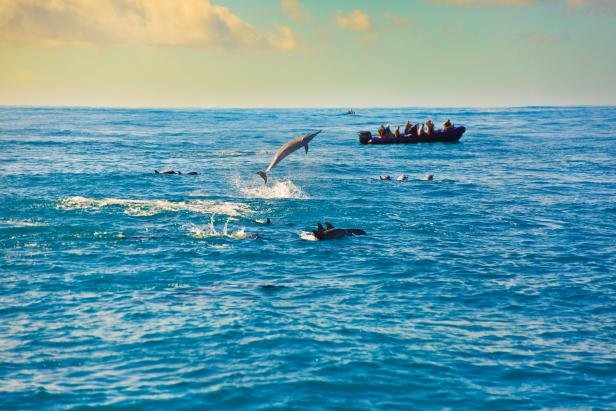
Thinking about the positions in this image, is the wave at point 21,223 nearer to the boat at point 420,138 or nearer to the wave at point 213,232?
the wave at point 213,232

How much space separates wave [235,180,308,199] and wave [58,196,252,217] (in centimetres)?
389

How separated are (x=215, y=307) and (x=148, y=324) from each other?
82.0 inches

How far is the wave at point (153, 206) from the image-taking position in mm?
31844

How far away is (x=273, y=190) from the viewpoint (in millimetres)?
39906

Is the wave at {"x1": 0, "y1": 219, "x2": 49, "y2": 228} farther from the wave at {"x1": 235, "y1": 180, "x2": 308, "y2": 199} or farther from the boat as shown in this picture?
the boat

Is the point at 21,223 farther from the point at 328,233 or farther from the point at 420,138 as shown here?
the point at 420,138

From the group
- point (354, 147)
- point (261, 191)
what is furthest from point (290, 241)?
point (354, 147)

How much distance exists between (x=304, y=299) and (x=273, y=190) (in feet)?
72.4

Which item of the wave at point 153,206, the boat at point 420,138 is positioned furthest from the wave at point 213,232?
the boat at point 420,138

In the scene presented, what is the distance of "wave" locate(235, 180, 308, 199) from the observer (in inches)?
1481

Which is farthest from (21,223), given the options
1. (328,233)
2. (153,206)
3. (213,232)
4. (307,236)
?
(328,233)

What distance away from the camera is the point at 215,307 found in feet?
57.2

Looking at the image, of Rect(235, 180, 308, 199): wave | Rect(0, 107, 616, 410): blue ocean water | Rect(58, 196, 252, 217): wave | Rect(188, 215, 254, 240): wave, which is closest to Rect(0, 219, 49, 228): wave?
Rect(0, 107, 616, 410): blue ocean water

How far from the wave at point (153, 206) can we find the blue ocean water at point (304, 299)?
256mm
